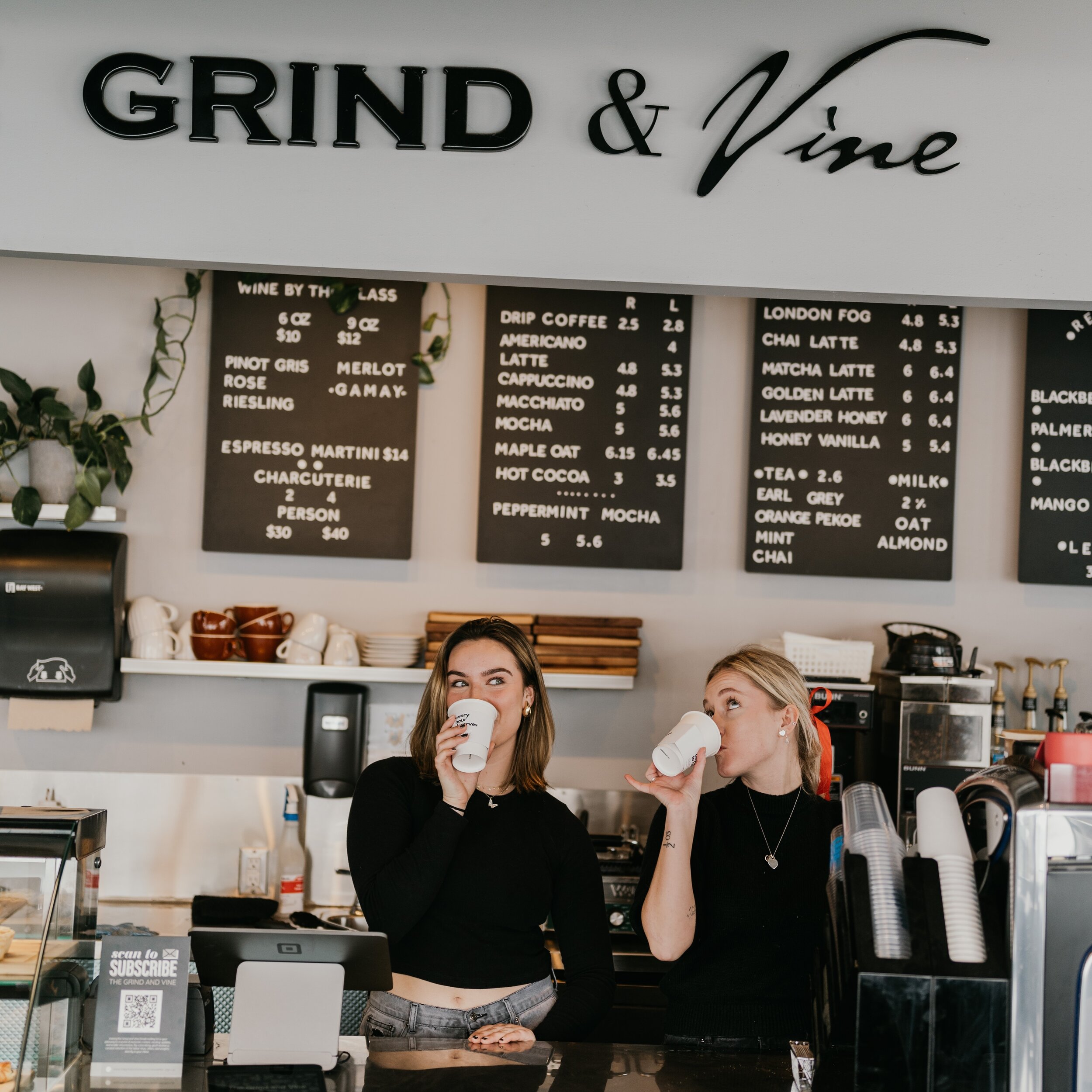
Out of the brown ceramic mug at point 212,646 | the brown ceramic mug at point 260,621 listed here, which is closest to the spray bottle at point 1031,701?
the brown ceramic mug at point 260,621

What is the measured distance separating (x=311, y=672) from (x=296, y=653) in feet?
0.29

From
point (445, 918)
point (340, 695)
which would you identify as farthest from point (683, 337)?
point (445, 918)

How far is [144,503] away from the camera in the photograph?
11.4 feet

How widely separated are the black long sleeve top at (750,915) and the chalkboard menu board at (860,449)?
58.8 inches

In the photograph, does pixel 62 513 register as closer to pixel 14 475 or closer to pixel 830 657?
pixel 14 475

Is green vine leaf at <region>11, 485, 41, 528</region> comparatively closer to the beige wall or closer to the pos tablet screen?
the beige wall

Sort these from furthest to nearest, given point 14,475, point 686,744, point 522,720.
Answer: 1. point 14,475
2. point 522,720
3. point 686,744

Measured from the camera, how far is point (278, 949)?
1.51 m

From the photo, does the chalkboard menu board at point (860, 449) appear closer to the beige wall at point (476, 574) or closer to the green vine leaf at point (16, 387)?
the beige wall at point (476, 574)

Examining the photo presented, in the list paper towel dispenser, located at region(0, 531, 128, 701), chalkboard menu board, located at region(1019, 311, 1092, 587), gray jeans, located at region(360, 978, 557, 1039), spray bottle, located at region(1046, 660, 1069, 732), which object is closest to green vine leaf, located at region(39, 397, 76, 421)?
paper towel dispenser, located at region(0, 531, 128, 701)

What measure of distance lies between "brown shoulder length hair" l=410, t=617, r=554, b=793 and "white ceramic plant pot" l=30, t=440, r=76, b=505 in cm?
168

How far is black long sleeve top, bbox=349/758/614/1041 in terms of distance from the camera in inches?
76.3

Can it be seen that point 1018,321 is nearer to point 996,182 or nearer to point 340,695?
point 996,182

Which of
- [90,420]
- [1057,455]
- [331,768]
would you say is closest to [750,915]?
[331,768]
